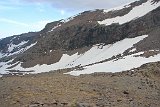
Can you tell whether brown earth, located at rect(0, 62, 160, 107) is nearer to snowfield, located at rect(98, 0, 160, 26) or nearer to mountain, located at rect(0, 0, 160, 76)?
mountain, located at rect(0, 0, 160, 76)

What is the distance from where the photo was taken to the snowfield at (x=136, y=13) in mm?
103694

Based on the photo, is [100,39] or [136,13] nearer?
[136,13]

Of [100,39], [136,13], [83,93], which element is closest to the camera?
[83,93]

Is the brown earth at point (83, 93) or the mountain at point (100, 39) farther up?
the mountain at point (100, 39)

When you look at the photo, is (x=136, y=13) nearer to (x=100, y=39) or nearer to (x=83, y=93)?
(x=100, y=39)

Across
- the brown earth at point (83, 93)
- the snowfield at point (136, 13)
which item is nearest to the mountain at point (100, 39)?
the snowfield at point (136, 13)

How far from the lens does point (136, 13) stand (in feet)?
354

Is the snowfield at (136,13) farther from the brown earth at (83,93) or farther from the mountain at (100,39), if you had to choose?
the brown earth at (83,93)

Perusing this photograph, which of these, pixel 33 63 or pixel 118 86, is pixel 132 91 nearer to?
pixel 118 86

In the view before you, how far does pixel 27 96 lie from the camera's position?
1862 centimetres

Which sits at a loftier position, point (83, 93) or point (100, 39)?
point (100, 39)

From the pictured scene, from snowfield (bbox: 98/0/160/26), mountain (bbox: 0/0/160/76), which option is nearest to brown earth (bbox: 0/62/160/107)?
mountain (bbox: 0/0/160/76)

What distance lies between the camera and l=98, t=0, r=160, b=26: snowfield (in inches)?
4082

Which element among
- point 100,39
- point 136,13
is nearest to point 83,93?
point 136,13
